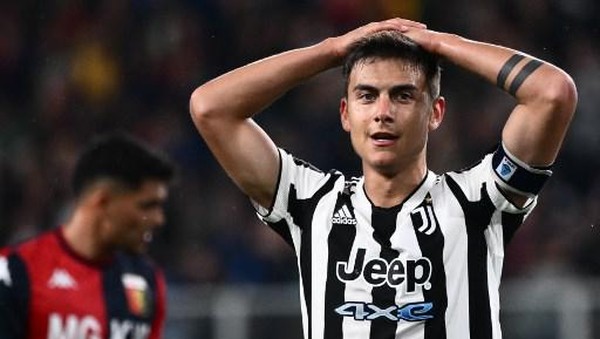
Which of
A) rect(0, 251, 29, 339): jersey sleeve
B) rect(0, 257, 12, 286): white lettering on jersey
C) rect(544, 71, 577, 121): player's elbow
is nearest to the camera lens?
rect(544, 71, 577, 121): player's elbow

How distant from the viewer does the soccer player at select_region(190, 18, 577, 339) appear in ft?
14.7

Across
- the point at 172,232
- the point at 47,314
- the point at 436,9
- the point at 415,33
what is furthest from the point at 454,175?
the point at 436,9

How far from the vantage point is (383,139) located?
14.8 feet

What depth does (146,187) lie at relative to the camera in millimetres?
6652

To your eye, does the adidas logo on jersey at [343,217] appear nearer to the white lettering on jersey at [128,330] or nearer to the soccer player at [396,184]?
the soccer player at [396,184]

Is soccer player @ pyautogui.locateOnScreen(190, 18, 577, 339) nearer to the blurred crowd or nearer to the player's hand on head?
the player's hand on head

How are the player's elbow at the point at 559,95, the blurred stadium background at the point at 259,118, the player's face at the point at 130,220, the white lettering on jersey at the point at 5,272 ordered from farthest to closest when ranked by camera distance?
1. the blurred stadium background at the point at 259,118
2. the player's face at the point at 130,220
3. the white lettering on jersey at the point at 5,272
4. the player's elbow at the point at 559,95

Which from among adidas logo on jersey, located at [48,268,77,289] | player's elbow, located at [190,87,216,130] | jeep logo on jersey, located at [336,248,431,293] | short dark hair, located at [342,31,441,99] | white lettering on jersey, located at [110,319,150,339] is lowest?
white lettering on jersey, located at [110,319,150,339]

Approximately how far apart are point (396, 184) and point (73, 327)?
2126mm

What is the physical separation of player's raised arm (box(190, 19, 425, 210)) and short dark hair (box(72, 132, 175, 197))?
6.36ft

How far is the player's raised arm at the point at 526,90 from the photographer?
444 cm

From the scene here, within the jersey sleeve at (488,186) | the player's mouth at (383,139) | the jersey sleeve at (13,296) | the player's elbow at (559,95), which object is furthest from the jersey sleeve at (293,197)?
the jersey sleeve at (13,296)

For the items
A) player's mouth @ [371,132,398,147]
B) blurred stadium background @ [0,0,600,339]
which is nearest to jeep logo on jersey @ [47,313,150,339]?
player's mouth @ [371,132,398,147]

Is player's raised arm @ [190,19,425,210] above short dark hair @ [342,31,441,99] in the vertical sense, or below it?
below
